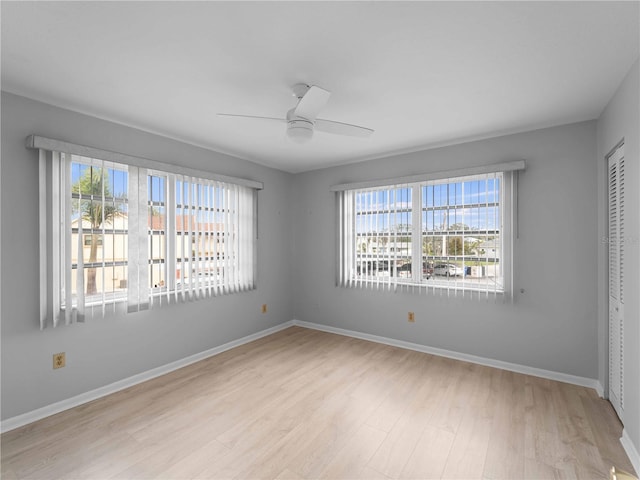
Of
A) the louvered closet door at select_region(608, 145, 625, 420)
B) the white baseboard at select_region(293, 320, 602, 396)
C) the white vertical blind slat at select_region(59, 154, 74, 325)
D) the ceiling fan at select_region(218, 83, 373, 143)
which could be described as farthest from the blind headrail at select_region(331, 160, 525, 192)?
the white vertical blind slat at select_region(59, 154, 74, 325)

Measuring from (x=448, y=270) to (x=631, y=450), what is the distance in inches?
77.1

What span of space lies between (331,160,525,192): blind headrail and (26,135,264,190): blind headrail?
57.7 inches

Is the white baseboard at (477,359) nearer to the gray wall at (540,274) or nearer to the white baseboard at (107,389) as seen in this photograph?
the gray wall at (540,274)

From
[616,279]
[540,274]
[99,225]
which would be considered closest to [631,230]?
[616,279]

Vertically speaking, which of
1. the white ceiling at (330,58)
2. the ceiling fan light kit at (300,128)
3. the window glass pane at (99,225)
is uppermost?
the white ceiling at (330,58)

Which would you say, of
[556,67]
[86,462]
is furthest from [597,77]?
[86,462]

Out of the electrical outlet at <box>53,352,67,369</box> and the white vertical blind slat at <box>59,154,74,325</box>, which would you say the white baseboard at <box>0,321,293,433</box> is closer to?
the electrical outlet at <box>53,352,67,369</box>

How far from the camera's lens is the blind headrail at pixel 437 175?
3.11 m

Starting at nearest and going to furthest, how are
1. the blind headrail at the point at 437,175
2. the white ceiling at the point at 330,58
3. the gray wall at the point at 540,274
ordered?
the white ceiling at the point at 330,58 < the gray wall at the point at 540,274 < the blind headrail at the point at 437,175

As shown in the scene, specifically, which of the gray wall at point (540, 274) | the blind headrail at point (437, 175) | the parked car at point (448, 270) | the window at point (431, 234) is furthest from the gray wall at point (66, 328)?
the parked car at point (448, 270)

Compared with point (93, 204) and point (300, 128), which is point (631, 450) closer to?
point (300, 128)

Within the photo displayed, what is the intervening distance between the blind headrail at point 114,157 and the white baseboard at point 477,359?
98.2 inches

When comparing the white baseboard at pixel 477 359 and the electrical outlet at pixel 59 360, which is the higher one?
the electrical outlet at pixel 59 360

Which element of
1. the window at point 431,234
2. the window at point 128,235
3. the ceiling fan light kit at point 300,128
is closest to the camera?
the ceiling fan light kit at point 300,128
